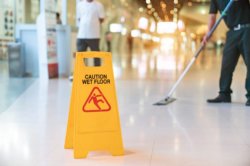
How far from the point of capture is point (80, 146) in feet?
9.12

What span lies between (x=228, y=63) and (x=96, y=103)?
283cm

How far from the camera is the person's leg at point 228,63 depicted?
516 cm

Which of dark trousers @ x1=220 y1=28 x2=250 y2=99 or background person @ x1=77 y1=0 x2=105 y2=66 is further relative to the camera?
background person @ x1=77 y1=0 x2=105 y2=66

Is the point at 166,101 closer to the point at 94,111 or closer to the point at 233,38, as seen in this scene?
the point at 233,38

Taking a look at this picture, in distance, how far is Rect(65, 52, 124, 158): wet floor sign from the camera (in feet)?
9.11

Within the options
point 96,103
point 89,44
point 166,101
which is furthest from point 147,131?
point 89,44

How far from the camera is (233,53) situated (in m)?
5.19

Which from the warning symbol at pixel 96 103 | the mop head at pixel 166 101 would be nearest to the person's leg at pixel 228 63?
the mop head at pixel 166 101

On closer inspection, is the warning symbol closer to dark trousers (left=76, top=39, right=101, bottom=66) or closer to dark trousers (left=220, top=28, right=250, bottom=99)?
dark trousers (left=220, top=28, right=250, bottom=99)

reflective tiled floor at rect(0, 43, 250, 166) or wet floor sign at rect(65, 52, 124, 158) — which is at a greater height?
wet floor sign at rect(65, 52, 124, 158)

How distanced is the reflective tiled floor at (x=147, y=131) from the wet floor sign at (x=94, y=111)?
0.09m

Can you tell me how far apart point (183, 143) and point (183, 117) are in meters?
1.09

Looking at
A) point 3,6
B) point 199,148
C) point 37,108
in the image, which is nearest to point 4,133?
point 37,108

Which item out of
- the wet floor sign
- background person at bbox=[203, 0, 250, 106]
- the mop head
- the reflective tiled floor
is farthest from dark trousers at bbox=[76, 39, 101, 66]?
the wet floor sign
